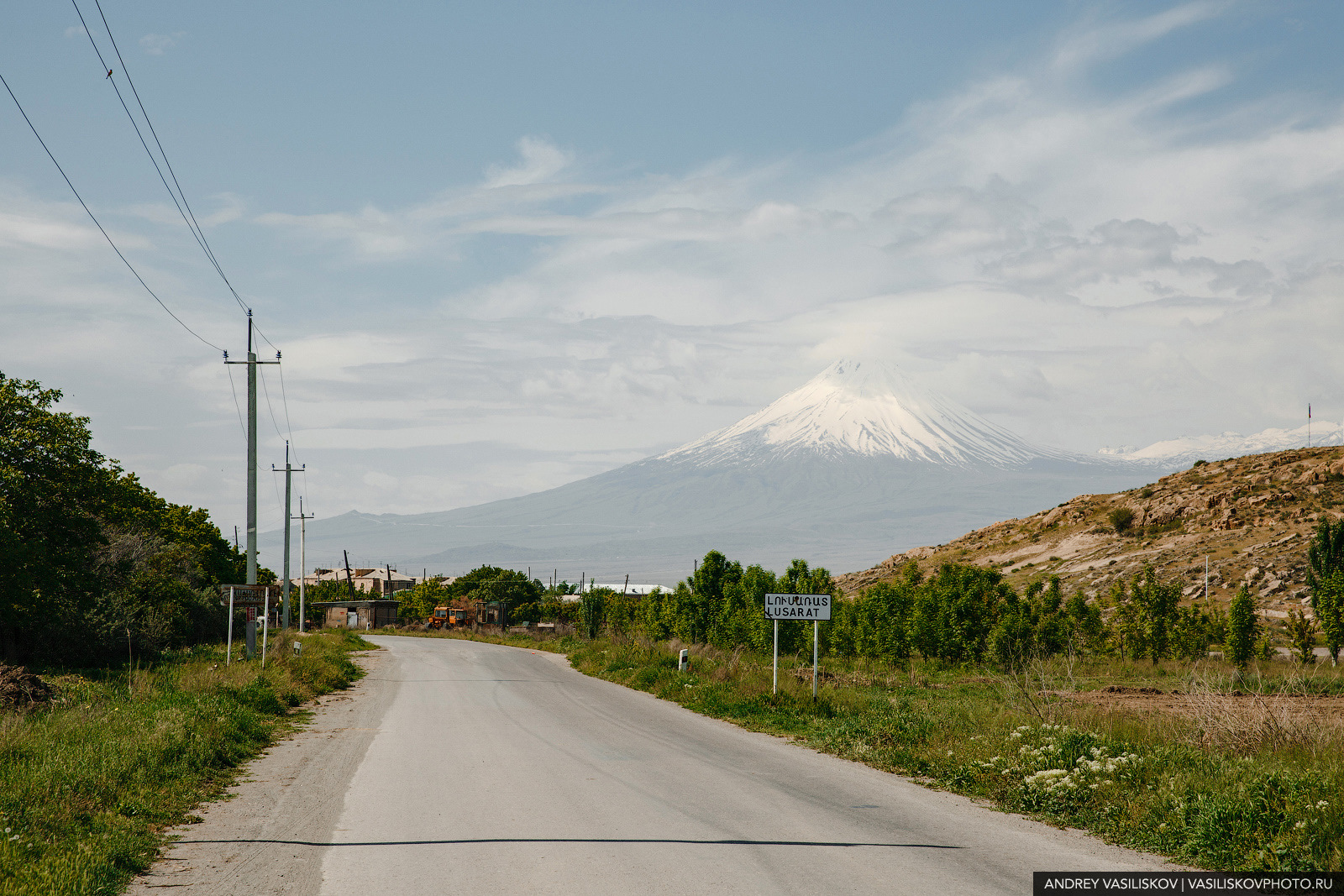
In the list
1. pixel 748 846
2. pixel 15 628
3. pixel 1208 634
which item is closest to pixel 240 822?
pixel 748 846

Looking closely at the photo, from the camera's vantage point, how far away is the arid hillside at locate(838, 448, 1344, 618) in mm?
61219

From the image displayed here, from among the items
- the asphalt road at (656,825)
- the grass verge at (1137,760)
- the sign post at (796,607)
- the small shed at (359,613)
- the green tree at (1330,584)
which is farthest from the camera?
the small shed at (359,613)

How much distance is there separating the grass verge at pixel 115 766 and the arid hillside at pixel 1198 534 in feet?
184

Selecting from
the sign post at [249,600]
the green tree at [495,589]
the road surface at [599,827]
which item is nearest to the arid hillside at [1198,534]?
the green tree at [495,589]

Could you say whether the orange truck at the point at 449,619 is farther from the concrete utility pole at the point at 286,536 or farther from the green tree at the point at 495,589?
the concrete utility pole at the point at 286,536

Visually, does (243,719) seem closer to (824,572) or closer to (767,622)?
(767,622)

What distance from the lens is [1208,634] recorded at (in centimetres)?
3909

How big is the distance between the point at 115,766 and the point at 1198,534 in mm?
79701

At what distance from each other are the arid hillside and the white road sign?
45473 mm

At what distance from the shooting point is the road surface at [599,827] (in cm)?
714

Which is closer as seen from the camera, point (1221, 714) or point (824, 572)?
point (1221, 714)

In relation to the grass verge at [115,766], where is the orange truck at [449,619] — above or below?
below

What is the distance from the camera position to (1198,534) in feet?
242

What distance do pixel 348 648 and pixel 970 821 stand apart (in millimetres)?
40494
